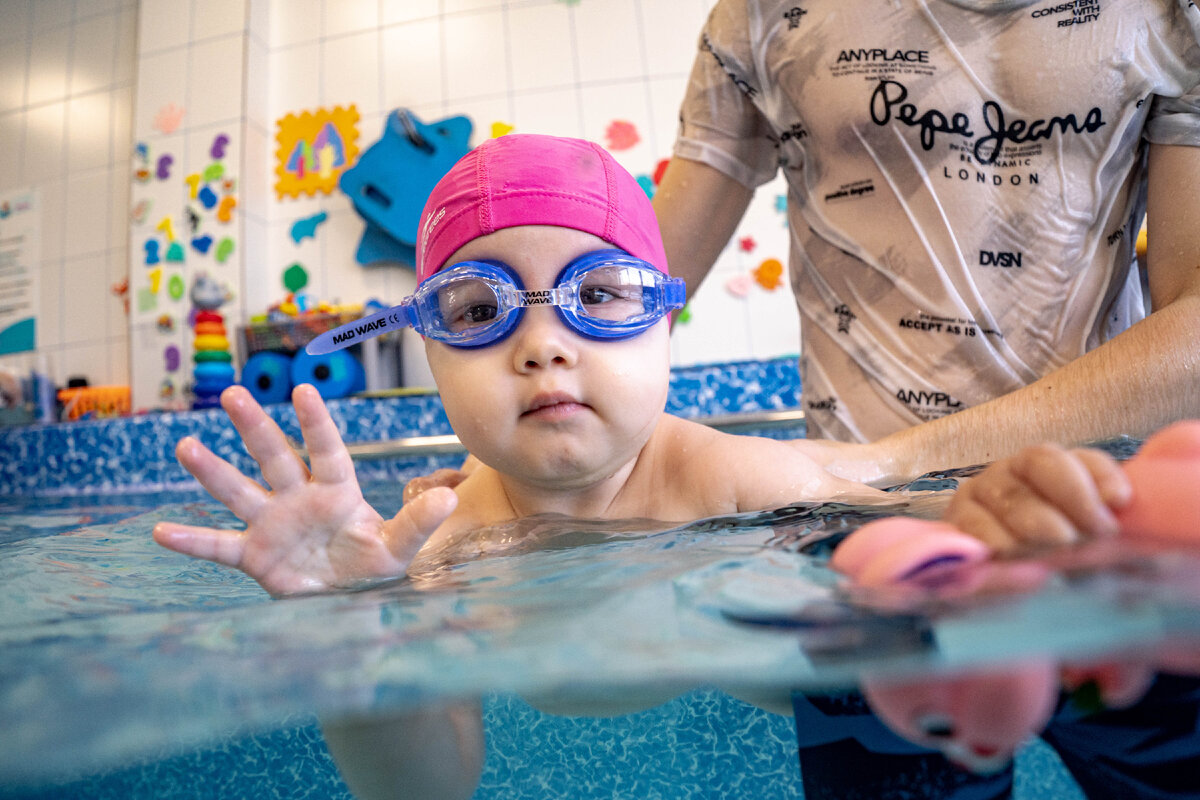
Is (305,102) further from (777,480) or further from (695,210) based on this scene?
(777,480)

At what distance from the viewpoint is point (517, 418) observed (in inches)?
53.6

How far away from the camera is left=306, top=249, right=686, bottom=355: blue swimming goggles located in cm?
138

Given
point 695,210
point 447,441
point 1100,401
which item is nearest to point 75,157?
point 447,441

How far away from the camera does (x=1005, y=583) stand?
551mm

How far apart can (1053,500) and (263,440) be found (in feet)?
3.09

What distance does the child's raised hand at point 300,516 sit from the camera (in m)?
1.08

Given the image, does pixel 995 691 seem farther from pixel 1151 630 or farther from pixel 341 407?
pixel 341 407

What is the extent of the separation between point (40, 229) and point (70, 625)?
7.44m

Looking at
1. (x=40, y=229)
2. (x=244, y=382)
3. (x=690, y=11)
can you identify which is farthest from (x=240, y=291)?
(x=690, y=11)

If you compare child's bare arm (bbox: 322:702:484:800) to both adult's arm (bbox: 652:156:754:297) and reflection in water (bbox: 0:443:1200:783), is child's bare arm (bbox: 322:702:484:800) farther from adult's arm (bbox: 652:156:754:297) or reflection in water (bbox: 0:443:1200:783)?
adult's arm (bbox: 652:156:754:297)

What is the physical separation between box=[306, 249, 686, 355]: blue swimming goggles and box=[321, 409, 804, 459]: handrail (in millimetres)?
2254

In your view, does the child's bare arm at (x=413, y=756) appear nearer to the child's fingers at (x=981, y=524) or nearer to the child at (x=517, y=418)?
the child at (x=517, y=418)

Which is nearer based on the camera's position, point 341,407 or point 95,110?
point 341,407

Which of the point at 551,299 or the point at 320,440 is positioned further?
the point at 551,299
